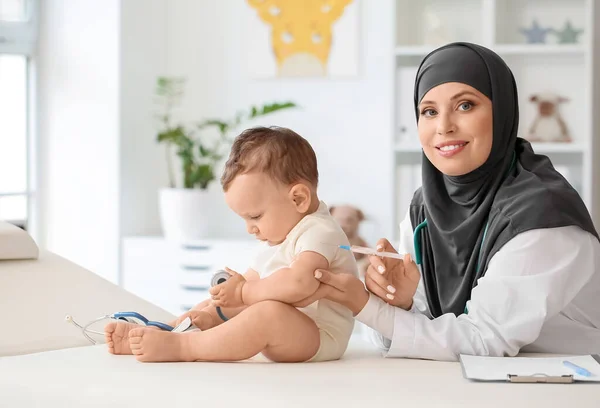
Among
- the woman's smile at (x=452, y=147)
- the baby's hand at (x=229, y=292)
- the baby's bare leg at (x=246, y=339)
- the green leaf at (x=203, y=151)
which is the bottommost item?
the baby's bare leg at (x=246, y=339)

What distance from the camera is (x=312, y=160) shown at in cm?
165

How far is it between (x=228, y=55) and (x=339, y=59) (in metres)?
0.60

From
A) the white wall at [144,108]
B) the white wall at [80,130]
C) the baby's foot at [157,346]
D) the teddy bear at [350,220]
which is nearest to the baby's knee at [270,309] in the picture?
the baby's foot at [157,346]

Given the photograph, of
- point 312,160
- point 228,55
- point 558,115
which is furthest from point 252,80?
point 312,160

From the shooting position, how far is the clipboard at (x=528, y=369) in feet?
4.58

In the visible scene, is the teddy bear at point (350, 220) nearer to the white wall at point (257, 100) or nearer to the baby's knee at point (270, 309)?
the white wall at point (257, 100)

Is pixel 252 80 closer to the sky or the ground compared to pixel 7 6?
closer to the ground

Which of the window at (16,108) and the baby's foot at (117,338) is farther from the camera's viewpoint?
the window at (16,108)

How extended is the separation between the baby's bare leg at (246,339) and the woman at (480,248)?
0.28 ft

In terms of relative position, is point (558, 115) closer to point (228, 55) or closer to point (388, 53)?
point (388, 53)

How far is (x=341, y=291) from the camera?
5.21 feet

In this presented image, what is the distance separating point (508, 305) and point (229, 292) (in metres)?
0.48

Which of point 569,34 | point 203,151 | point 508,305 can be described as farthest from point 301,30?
point 508,305

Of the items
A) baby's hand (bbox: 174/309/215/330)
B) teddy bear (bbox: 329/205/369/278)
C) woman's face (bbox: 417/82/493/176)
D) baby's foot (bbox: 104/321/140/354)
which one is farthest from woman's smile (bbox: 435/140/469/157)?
teddy bear (bbox: 329/205/369/278)
